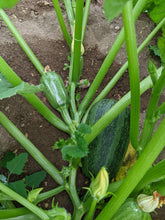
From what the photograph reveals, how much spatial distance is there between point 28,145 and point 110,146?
1.63 ft

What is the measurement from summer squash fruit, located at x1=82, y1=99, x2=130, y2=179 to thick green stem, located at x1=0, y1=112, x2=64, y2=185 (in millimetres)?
219

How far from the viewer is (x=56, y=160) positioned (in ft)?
6.03

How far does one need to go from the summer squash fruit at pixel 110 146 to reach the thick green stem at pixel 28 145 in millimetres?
219

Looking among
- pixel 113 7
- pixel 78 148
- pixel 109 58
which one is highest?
pixel 113 7

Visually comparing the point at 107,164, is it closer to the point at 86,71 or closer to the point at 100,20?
the point at 86,71

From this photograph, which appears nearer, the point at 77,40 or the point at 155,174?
the point at 155,174

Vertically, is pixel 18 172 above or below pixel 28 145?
below

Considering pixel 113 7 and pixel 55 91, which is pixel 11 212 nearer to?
pixel 55 91

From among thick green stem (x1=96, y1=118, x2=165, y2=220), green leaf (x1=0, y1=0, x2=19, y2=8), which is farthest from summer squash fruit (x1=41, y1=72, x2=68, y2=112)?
green leaf (x1=0, y1=0, x2=19, y2=8)

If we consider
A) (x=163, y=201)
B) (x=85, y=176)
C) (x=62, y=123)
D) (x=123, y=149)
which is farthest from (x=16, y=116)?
(x=163, y=201)

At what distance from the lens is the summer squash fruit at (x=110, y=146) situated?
1.61 meters

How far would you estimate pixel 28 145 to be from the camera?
1.51 metres

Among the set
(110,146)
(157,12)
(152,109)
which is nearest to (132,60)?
(152,109)

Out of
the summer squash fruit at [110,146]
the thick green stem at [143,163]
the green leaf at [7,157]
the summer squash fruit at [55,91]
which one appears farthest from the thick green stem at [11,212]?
the summer squash fruit at [55,91]
